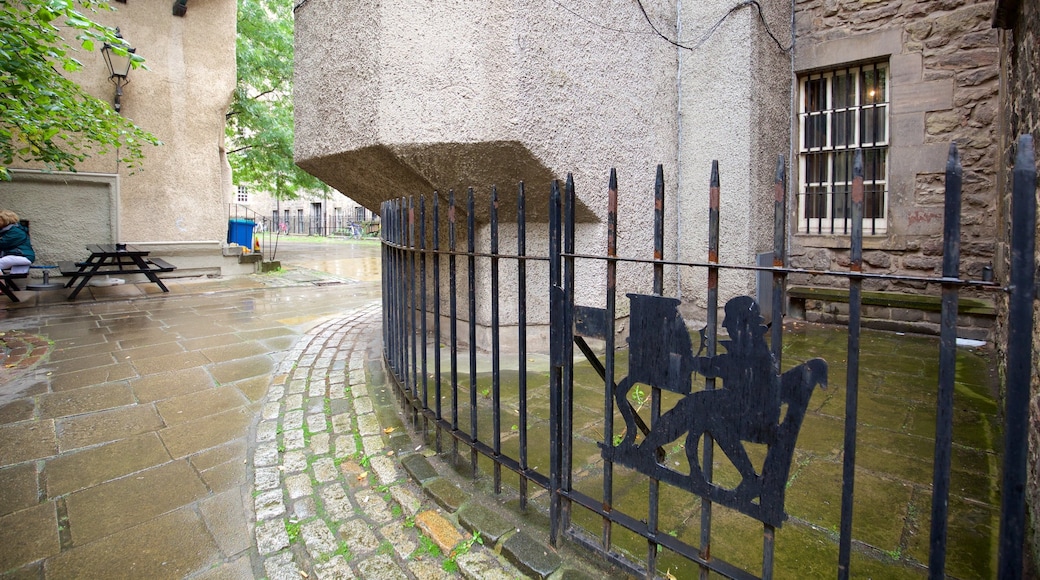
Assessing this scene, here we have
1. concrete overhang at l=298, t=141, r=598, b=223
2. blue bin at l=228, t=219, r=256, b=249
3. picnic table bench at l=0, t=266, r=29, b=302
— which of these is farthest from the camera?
blue bin at l=228, t=219, r=256, b=249

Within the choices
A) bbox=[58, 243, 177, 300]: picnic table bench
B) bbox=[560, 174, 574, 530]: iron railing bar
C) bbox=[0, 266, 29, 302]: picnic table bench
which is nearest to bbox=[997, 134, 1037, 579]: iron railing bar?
bbox=[560, 174, 574, 530]: iron railing bar

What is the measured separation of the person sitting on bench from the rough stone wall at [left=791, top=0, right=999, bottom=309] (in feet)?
35.8

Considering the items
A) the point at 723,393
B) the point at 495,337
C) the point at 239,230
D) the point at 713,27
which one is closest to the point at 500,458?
the point at 495,337

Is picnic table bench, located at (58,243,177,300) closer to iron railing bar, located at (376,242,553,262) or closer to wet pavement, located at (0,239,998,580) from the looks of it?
wet pavement, located at (0,239,998,580)

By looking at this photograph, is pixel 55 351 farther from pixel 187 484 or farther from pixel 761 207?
pixel 761 207

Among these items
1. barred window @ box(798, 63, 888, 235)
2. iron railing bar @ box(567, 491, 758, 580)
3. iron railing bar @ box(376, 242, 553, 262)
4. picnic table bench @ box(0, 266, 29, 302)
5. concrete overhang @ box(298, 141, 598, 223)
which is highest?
barred window @ box(798, 63, 888, 235)

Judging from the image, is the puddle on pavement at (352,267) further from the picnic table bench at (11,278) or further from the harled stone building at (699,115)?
the harled stone building at (699,115)

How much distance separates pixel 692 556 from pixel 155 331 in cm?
638

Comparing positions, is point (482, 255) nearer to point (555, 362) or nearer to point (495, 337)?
point (495, 337)

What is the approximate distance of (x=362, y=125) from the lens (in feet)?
12.1

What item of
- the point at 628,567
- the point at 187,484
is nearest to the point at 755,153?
the point at 628,567

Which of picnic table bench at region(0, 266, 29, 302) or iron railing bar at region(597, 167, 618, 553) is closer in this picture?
iron railing bar at region(597, 167, 618, 553)

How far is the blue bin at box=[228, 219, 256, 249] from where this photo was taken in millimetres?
12094

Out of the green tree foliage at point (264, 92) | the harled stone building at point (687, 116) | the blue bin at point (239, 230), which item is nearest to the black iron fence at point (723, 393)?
the harled stone building at point (687, 116)
